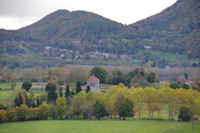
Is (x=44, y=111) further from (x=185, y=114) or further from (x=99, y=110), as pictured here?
(x=185, y=114)

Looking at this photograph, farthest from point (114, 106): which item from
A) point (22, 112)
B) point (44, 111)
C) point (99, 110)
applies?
point (22, 112)

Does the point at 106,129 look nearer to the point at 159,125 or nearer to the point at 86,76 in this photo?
the point at 159,125

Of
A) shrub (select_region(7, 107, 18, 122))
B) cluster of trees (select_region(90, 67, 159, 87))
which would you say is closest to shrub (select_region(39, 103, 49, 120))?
shrub (select_region(7, 107, 18, 122))

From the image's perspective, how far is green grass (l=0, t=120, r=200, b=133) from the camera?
52028 mm

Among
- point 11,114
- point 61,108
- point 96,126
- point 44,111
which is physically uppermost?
point 61,108

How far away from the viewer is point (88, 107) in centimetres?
6600

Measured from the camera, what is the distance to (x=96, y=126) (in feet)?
185

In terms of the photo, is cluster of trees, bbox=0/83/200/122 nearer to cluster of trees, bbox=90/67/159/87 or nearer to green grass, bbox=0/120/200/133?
green grass, bbox=0/120/200/133

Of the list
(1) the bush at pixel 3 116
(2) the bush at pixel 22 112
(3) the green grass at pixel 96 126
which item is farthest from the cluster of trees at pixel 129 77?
(1) the bush at pixel 3 116

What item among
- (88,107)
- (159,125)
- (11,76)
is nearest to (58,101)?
(88,107)

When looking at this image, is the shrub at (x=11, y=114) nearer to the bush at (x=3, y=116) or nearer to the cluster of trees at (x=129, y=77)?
the bush at (x=3, y=116)

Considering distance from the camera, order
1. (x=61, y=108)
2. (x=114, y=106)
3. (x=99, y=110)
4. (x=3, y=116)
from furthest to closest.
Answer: (x=61, y=108) < (x=114, y=106) < (x=99, y=110) < (x=3, y=116)

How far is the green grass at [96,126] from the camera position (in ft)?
171

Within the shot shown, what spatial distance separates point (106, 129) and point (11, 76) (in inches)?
2876
